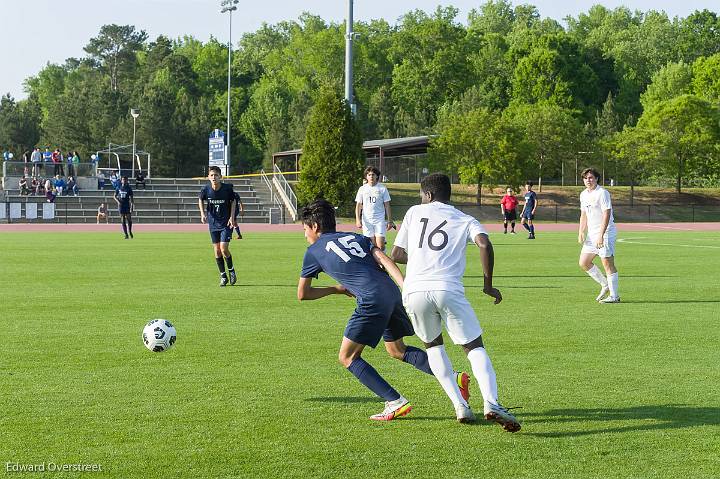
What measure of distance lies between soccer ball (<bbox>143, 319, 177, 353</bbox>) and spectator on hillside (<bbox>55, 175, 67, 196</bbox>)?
149 feet

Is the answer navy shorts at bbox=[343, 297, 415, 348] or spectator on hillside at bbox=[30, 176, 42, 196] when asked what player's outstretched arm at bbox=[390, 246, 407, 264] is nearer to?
navy shorts at bbox=[343, 297, 415, 348]

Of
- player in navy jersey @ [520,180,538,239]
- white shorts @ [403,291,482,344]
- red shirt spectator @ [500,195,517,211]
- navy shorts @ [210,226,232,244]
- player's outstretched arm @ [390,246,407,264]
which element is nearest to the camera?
white shorts @ [403,291,482,344]

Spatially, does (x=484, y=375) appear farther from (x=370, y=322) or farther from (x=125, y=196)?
(x=125, y=196)

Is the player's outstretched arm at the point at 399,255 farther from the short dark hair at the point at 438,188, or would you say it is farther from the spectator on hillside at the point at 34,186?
the spectator on hillside at the point at 34,186

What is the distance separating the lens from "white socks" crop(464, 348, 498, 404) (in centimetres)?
626

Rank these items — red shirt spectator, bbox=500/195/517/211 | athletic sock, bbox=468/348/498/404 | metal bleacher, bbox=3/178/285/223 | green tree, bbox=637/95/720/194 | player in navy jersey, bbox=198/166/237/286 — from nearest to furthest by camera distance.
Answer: athletic sock, bbox=468/348/498/404 → player in navy jersey, bbox=198/166/237/286 → red shirt spectator, bbox=500/195/517/211 → metal bleacher, bbox=3/178/285/223 → green tree, bbox=637/95/720/194

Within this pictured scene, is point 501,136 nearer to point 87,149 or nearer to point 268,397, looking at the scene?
point 87,149

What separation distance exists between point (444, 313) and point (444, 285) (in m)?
0.21

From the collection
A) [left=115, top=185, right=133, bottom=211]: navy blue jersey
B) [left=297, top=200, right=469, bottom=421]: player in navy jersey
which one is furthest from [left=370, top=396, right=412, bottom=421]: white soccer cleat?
[left=115, top=185, right=133, bottom=211]: navy blue jersey

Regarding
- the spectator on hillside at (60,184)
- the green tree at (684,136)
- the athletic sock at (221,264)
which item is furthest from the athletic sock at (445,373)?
the green tree at (684,136)

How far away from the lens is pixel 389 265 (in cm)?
652

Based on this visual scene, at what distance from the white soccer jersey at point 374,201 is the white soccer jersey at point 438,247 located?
1249 centimetres

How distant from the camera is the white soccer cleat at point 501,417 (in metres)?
6.14

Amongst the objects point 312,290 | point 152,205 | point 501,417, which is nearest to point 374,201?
point 312,290
